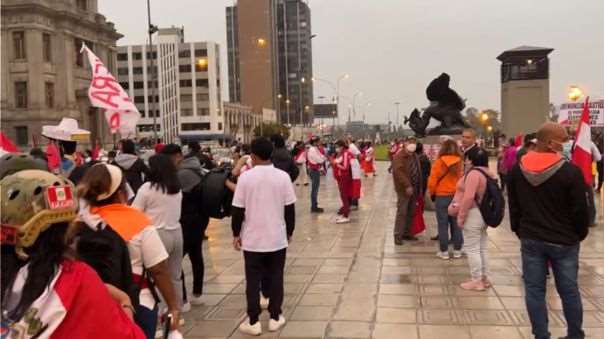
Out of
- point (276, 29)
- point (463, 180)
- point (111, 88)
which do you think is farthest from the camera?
point (276, 29)

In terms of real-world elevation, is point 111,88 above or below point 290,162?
above

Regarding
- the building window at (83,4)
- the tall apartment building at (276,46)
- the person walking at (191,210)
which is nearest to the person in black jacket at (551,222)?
the person walking at (191,210)

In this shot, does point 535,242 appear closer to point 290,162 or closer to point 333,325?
point 333,325

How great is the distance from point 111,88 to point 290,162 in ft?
10.7

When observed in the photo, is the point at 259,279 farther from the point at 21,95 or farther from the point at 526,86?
the point at 21,95

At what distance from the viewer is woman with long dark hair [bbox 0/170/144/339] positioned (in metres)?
2.02

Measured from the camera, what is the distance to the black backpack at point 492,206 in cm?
737

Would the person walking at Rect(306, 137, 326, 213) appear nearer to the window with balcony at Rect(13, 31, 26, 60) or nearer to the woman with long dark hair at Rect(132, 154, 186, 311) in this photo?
the woman with long dark hair at Rect(132, 154, 186, 311)

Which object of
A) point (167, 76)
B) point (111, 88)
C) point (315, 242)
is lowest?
point (315, 242)

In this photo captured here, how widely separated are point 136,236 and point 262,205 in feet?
7.59

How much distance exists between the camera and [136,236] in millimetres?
3617

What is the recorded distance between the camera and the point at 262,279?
6.61 meters

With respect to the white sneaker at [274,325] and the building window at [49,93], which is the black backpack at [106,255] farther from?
the building window at [49,93]

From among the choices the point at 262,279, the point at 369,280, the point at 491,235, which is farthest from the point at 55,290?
the point at 491,235
